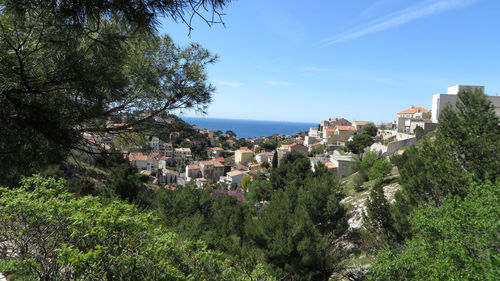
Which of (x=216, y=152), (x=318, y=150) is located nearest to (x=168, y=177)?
(x=216, y=152)

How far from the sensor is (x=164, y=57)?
14.0 ft

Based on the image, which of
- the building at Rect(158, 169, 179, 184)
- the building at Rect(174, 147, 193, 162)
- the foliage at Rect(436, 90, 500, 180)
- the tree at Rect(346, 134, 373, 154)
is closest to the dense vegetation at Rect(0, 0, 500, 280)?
the foliage at Rect(436, 90, 500, 180)

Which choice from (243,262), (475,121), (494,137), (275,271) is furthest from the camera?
(475,121)

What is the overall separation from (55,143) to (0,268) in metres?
3.12

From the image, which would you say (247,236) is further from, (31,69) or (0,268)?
(31,69)

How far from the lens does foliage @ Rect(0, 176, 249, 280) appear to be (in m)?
3.11

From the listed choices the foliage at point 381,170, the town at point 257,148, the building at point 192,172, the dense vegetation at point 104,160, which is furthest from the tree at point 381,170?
the building at point 192,172

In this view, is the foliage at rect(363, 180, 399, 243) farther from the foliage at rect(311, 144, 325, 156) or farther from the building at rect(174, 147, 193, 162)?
the building at rect(174, 147, 193, 162)

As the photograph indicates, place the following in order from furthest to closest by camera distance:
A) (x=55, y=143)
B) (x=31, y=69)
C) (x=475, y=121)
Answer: (x=475, y=121), (x=55, y=143), (x=31, y=69)

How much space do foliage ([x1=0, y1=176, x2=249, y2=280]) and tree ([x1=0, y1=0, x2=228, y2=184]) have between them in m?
0.94

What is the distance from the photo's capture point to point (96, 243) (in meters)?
3.40

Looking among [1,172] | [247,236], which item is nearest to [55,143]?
[1,172]

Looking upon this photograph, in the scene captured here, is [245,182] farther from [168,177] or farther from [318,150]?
[318,150]

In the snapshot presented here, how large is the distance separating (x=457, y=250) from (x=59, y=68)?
19.6 ft
